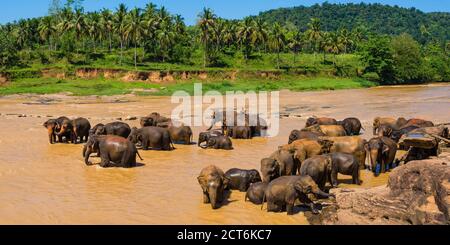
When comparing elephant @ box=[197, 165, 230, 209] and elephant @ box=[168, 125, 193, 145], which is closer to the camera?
elephant @ box=[197, 165, 230, 209]

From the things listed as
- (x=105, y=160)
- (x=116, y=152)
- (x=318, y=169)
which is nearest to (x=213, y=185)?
(x=318, y=169)

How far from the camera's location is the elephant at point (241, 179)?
37.7ft

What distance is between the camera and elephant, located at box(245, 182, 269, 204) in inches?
411

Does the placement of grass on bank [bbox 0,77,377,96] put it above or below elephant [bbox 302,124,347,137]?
above

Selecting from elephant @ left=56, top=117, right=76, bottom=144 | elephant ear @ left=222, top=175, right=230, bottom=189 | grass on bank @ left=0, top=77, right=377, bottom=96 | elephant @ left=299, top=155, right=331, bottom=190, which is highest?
grass on bank @ left=0, top=77, right=377, bottom=96

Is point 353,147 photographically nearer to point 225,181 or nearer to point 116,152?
point 225,181

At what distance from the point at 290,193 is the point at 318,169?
168 cm

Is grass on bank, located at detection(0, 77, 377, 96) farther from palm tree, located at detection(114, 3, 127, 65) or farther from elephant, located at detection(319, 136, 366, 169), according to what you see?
elephant, located at detection(319, 136, 366, 169)

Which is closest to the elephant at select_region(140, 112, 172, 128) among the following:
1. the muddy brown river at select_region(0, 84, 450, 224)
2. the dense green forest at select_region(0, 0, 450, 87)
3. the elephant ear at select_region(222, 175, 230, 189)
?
the muddy brown river at select_region(0, 84, 450, 224)

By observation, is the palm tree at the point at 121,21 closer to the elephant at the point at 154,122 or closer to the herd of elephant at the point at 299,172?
the elephant at the point at 154,122

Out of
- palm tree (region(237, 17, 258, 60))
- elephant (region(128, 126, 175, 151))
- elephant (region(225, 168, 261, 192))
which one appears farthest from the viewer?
palm tree (region(237, 17, 258, 60))

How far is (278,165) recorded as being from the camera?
11.4 metres
